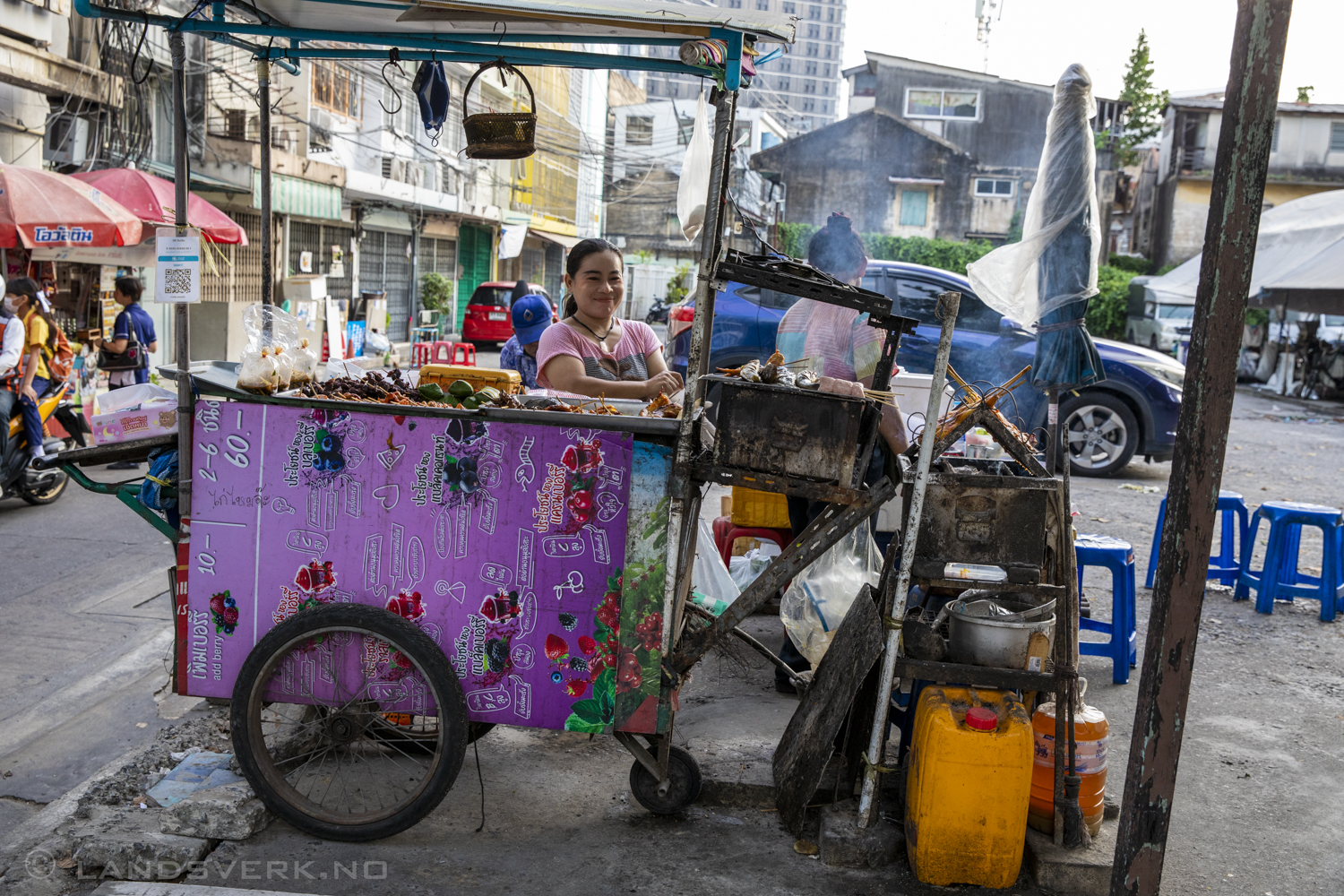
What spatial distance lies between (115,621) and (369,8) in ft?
12.0

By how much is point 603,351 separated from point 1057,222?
2.19m

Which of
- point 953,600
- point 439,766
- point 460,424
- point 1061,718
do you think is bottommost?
point 439,766

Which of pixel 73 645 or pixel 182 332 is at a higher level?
pixel 182 332

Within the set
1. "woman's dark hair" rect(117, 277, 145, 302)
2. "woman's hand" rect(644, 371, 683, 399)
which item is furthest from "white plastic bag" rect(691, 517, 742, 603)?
"woman's dark hair" rect(117, 277, 145, 302)

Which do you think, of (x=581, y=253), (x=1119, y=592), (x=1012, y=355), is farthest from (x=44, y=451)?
(x=1012, y=355)

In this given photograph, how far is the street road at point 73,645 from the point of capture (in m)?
3.85

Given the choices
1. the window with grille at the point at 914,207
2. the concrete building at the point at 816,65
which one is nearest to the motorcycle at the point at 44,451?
the window with grille at the point at 914,207

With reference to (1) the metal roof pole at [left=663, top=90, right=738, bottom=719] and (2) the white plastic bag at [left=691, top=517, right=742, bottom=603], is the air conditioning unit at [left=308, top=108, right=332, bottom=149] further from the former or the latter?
(1) the metal roof pole at [left=663, top=90, right=738, bottom=719]

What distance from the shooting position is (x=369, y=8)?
346cm

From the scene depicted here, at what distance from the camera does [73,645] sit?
4.98 m

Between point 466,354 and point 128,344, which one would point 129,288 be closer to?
point 128,344

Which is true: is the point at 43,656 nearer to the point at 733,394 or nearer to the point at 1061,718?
the point at 733,394

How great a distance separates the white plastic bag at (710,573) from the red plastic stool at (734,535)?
0.50m

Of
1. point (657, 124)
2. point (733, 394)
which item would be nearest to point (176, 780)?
point (733, 394)
